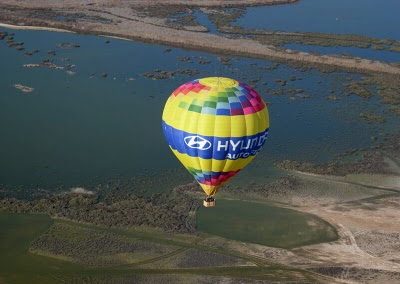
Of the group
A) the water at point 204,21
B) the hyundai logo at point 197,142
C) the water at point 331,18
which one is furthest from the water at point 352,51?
the hyundai logo at point 197,142

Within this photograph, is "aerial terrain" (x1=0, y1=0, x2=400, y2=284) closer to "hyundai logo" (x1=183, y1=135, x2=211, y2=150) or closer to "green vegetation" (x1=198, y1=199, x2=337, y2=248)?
"green vegetation" (x1=198, y1=199, x2=337, y2=248)

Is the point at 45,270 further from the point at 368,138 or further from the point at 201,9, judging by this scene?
the point at 201,9

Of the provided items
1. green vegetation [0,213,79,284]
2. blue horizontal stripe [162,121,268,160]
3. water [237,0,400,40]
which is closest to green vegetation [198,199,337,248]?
blue horizontal stripe [162,121,268,160]

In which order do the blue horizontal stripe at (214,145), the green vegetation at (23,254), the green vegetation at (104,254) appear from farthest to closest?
the green vegetation at (104,254), the green vegetation at (23,254), the blue horizontal stripe at (214,145)

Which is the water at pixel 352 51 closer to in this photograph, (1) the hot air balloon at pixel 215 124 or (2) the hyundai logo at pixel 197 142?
(1) the hot air balloon at pixel 215 124

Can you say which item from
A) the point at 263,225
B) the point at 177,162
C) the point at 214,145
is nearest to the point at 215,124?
the point at 214,145

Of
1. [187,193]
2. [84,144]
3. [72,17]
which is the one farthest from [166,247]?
[72,17]
